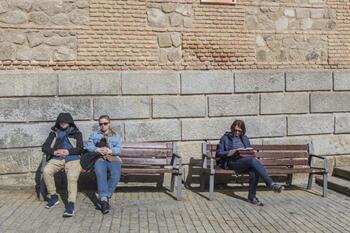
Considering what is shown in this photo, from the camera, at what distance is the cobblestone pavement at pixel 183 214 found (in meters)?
6.61

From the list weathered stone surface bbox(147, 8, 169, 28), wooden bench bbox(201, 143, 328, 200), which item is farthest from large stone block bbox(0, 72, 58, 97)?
wooden bench bbox(201, 143, 328, 200)

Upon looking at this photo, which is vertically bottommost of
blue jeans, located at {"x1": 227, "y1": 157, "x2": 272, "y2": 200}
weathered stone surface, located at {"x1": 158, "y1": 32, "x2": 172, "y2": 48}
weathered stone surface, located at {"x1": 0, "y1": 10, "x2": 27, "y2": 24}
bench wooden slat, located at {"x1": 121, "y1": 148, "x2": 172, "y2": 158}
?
blue jeans, located at {"x1": 227, "y1": 157, "x2": 272, "y2": 200}

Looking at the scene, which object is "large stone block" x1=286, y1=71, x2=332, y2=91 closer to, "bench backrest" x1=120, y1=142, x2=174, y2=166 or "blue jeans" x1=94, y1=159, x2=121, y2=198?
"bench backrest" x1=120, y1=142, x2=174, y2=166

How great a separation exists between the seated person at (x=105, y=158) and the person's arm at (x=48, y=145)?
51 centimetres

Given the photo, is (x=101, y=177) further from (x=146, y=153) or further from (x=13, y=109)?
(x=13, y=109)

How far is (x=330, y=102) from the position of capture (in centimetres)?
981

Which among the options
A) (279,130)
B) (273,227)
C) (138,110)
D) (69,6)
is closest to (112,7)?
(69,6)

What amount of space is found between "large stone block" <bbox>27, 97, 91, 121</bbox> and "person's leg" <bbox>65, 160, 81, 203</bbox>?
44.5 inches

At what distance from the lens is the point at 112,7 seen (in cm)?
883

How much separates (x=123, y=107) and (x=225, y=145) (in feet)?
6.05

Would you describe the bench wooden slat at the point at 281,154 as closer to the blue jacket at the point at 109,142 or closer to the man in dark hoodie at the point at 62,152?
the blue jacket at the point at 109,142

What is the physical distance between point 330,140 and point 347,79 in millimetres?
1206

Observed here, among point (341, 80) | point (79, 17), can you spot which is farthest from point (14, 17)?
point (341, 80)

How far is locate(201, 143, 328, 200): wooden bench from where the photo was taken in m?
Answer: 8.65
